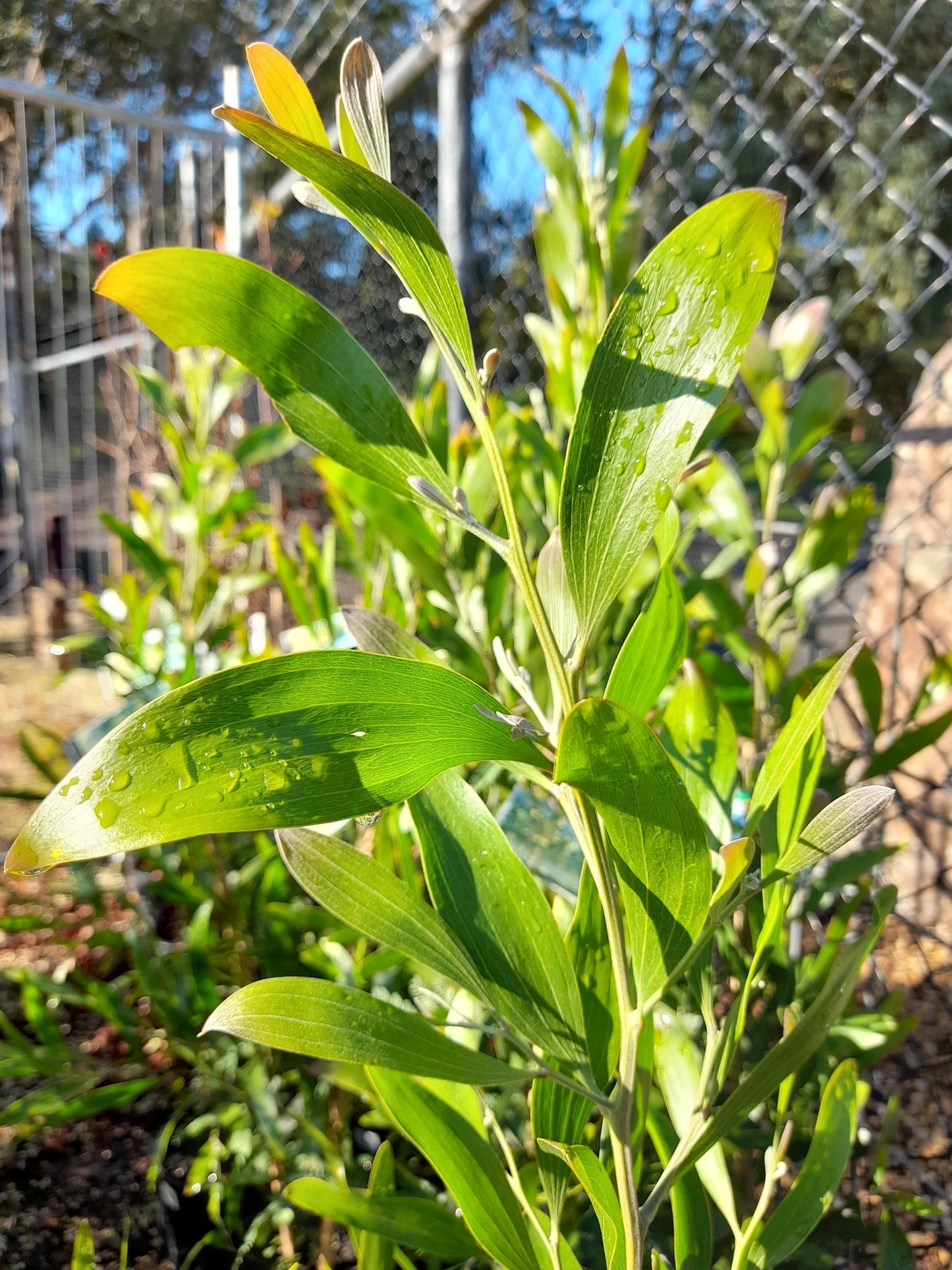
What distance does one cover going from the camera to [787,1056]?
297 mm

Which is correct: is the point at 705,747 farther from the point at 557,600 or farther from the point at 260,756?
the point at 260,756

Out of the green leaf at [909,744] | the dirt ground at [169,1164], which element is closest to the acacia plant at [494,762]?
the green leaf at [909,744]

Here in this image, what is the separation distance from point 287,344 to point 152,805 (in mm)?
151

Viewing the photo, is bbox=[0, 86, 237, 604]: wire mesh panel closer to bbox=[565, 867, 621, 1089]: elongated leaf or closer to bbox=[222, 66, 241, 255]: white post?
bbox=[222, 66, 241, 255]: white post

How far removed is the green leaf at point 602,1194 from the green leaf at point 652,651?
0.15m

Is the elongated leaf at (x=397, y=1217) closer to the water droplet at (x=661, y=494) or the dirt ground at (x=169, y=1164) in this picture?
the water droplet at (x=661, y=494)

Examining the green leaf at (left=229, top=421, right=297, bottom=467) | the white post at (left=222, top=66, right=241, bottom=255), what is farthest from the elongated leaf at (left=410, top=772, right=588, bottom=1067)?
the white post at (left=222, top=66, right=241, bottom=255)

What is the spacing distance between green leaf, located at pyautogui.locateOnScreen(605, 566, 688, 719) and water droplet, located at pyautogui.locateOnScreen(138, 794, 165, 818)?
0.16m

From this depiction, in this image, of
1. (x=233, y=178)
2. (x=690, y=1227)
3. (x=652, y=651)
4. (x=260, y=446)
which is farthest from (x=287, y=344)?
(x=233, y=178)

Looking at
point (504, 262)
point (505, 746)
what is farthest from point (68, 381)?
point (505, 746)

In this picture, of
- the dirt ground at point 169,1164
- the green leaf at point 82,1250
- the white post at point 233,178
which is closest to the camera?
the green leaf at point 82,1250

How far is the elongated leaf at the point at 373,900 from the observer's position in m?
0.29

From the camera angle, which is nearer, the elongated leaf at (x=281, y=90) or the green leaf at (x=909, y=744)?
the elongated leaf at (x=281, y=90)

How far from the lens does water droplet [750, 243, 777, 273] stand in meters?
0.25
